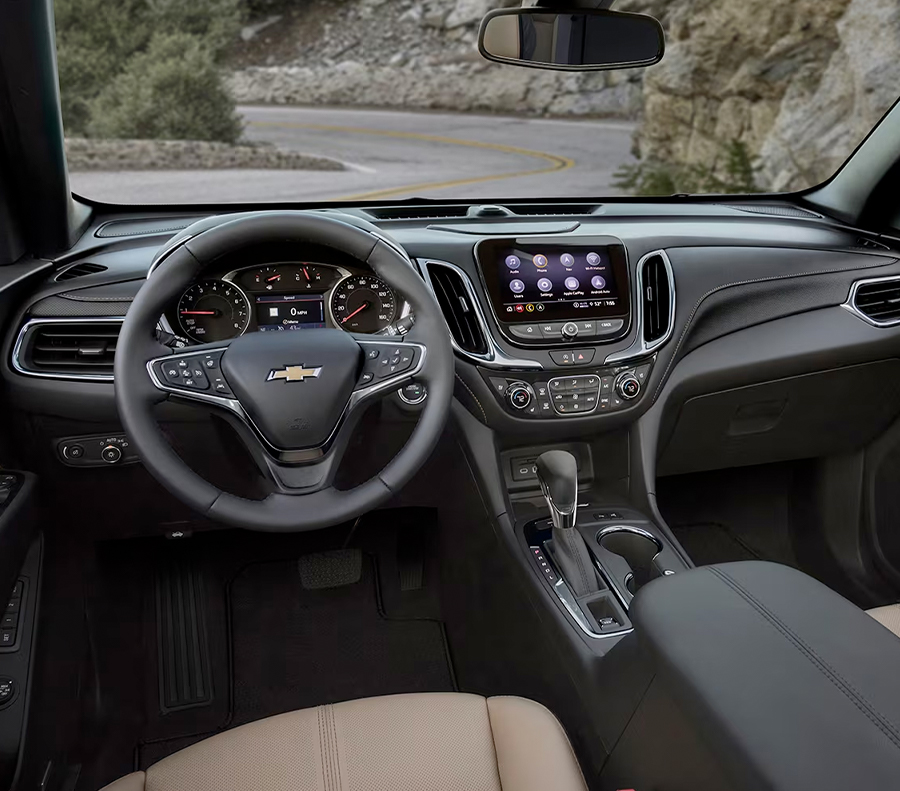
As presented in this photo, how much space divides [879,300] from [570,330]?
1037 millimetres

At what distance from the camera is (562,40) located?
2086mm

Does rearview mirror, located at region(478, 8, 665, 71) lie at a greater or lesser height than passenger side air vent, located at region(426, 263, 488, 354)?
greater

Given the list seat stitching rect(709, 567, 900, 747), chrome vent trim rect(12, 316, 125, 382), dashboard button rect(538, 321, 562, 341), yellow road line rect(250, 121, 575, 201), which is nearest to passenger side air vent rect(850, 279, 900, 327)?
dashboard button rect(538, 321, 562, 341)

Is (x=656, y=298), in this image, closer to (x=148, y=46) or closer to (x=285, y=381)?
(x=285, y=381)

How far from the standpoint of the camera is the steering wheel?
163 cm

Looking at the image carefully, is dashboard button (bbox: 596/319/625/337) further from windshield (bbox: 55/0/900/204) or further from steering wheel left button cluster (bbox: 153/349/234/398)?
steering wheel left button cluster (bbox: 153/349/234/398)

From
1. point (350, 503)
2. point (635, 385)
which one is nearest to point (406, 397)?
point (350, 503)

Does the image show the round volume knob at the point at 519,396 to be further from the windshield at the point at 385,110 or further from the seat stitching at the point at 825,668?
the seat stitching at the point at 825,668

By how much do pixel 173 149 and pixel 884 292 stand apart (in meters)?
2.46

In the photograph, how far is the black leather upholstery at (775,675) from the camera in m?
0.99

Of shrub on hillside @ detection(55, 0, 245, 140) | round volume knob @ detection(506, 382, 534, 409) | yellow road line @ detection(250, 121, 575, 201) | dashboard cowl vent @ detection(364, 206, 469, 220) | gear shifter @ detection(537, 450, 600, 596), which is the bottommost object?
gear shifter @ detection(537, 450, 600, 596)

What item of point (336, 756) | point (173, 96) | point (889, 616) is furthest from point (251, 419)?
point (173, 96)

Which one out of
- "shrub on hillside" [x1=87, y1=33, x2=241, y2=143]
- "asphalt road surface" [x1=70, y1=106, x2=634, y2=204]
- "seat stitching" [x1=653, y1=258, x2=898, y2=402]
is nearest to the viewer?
"seat stitching" [x1=653, y1=258, x2=898, y2=402]

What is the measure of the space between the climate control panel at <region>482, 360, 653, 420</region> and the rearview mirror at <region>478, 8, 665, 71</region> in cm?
77
